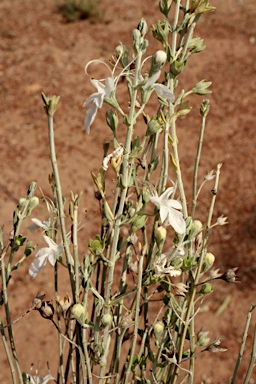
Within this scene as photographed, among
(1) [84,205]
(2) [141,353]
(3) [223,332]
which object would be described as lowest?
(3) [223,332]

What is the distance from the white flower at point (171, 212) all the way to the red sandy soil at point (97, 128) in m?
1.40

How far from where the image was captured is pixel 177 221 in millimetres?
810

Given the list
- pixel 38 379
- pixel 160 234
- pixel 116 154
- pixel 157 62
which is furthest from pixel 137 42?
pixel 38 379

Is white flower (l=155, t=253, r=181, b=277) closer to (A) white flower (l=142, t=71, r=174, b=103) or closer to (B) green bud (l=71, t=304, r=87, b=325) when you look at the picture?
(B) green bud (l=71, t=304, r=87, b=325)

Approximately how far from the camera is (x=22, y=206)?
964 mm

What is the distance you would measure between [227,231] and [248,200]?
0.26 meters

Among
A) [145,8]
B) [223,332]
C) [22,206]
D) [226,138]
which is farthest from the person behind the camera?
[145,8]

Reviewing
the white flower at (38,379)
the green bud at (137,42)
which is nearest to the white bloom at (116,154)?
the green bud at (137,42)

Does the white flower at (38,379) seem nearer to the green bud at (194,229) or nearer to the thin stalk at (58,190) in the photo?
the thin stalk at (58,190)

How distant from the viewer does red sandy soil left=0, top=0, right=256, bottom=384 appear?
2344mm

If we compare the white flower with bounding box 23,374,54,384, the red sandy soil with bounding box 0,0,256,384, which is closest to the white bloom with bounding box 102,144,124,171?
the white flower with bounding box 23,374,54,384

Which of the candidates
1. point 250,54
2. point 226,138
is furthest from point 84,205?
point 250,54

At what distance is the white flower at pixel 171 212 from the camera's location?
31.6 inches

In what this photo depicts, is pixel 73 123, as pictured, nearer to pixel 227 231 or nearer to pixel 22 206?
pixel 227 231
